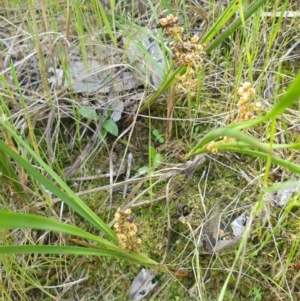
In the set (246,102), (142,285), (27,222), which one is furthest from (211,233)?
(27,222)

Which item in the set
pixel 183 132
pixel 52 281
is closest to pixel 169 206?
pixel 183 132

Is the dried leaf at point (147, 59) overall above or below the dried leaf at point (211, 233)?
above

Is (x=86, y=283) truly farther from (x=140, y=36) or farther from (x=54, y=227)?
(x=140, y=36)

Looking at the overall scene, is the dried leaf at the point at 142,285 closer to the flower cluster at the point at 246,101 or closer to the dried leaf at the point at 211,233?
the dried leaf at the point at 211,233

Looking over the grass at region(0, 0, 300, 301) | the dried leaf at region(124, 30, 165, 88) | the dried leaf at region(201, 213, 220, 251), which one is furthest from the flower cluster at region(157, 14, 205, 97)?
the dried leaf at region(201, 213, 220, 251)

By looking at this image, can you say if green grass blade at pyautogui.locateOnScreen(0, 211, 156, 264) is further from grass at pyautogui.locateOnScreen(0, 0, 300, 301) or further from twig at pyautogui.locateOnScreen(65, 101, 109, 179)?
twig at pyautogui.locateOnScreen(65, 101, 109, 179)

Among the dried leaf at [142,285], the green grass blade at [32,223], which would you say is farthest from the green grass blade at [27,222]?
the dried leaf at [142,285]
